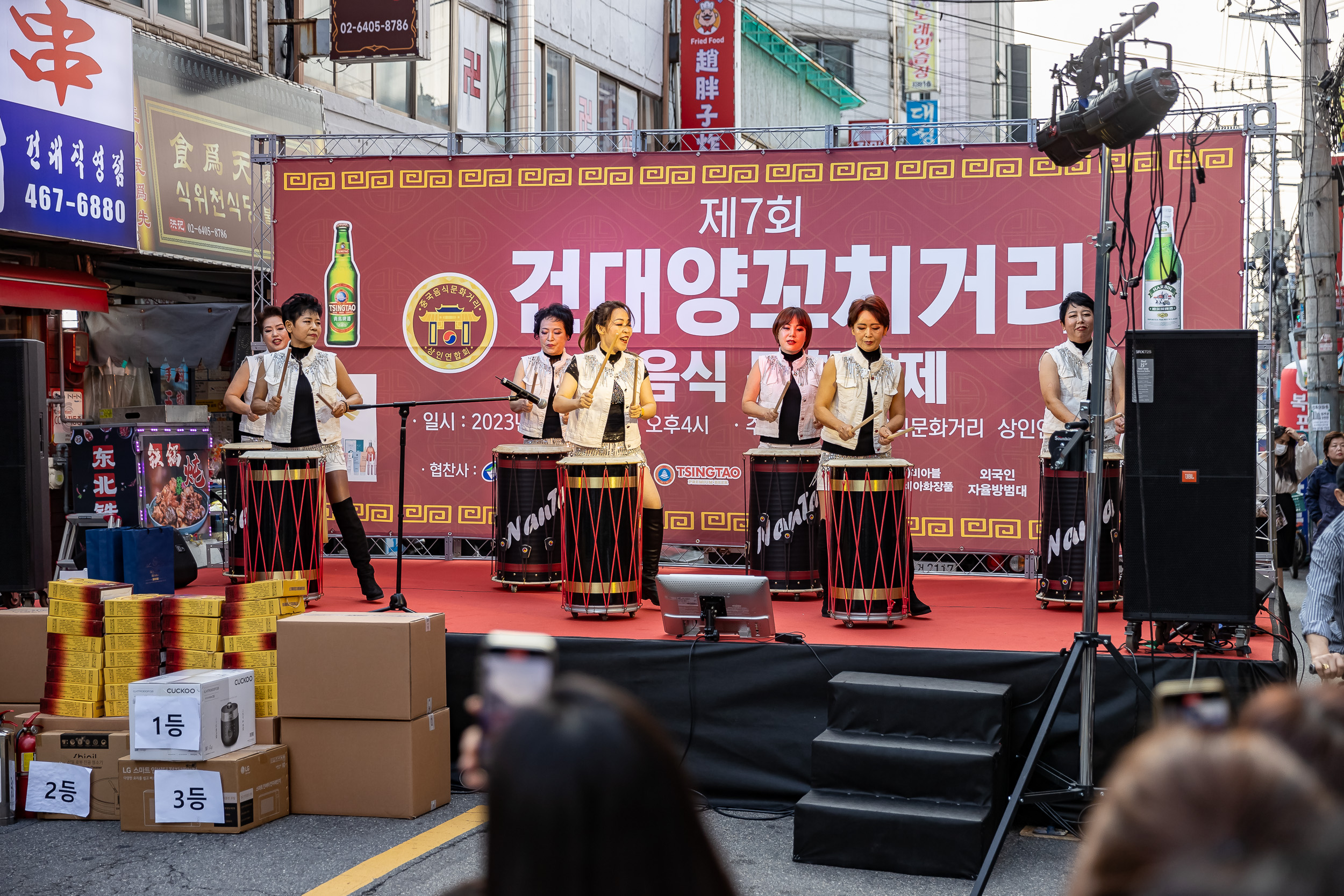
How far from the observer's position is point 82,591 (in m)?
5.17

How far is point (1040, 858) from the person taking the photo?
4.45m

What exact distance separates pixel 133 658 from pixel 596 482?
2.18 meters

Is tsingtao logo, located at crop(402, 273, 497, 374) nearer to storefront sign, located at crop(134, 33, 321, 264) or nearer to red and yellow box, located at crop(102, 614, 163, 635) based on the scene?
storefront sign, located at crop(134, 33, 321, 264)

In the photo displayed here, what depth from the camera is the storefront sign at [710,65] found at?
17156 mm

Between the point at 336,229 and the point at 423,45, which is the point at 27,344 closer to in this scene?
the point at 336,229

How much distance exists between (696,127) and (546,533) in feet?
35.9

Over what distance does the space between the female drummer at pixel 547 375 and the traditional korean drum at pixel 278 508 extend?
1.28m

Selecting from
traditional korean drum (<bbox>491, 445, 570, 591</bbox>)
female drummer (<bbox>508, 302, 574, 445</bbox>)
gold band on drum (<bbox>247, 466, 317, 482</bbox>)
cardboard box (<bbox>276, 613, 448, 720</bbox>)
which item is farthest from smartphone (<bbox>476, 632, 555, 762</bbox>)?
female drummer (<bbox>508, 302, 574, 445</bbox>)

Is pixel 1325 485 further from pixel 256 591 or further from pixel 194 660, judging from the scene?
pixel 194 660

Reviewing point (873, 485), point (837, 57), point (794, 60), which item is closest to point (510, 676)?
point (873, 485)

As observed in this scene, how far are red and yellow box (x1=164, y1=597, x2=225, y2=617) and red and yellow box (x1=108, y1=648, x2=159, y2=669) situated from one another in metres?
0.17

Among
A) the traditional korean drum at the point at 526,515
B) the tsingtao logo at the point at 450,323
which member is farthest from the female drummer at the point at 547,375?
the tsingtao logo at the point at 450,323

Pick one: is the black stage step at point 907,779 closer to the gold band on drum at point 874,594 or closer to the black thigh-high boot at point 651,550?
the gold band on drum at point 874,594

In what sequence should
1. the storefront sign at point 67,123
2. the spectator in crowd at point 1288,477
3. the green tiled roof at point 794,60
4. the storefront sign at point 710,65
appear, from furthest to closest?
1. the green tiled roof at point 794,60
2. the storefront sign at point 710,65
3. the spectator in crowd at point 1288,477
4. the storefront sign at point 67,123
